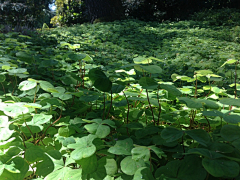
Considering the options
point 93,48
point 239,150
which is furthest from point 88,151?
point 93,48

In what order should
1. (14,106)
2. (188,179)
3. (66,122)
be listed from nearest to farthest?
(188,179), (14,106), (66,122)

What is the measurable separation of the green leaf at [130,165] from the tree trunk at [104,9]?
7.88 metres

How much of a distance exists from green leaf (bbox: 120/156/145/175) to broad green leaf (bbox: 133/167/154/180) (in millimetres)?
29

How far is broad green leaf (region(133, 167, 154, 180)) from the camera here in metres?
0.83

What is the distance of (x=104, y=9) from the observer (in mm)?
8039

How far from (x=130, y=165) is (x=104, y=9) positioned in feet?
26.8

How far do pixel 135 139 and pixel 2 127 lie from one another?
2.64 feet

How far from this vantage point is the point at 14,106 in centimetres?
106

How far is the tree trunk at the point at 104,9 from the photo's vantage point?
7.76 m

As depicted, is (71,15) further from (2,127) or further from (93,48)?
(2,127)

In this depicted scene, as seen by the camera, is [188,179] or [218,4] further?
[218,4]

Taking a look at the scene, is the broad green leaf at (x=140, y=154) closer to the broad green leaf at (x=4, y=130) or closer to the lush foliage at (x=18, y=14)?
the broad green leaf at (x=4, y=130)

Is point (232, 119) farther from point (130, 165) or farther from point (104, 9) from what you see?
point (104, 9)

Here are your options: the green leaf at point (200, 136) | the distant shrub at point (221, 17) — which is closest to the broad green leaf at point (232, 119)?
the green leaf at point (200, 136)
